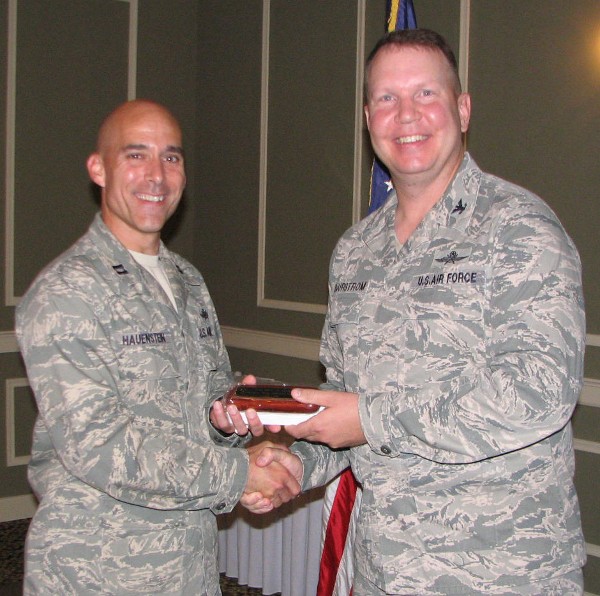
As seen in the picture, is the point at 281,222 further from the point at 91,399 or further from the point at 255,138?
the point at 91,399

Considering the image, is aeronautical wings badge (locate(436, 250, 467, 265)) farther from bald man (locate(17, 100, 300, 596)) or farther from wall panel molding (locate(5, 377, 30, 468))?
wall panel molding (locate(5, 377, 30, 468))

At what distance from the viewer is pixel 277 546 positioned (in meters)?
3.49

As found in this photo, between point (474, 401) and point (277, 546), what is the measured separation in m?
2.22

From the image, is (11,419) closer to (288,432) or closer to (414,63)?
(288,432)

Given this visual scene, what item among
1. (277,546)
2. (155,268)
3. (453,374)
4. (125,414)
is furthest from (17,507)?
(453,374)

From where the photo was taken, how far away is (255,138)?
5121 mm

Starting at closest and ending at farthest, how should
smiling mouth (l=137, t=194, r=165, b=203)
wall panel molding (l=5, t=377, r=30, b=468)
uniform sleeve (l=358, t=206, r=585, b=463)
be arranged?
uniform sleeve (l=358, t=206, r=585, b=463) → smiling mouth (l=137, t=194, r=165, b=203) → wall panel molding (l=5, t=377, r=30, b=468)

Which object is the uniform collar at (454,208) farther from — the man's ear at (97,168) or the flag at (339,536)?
the flag at (339,536)

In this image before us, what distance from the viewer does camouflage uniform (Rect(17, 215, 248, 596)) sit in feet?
5.83

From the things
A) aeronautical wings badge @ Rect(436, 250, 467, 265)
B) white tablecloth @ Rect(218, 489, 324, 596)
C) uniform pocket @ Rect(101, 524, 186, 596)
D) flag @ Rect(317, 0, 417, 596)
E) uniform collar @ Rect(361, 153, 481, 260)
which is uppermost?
uniform collar @ Rect(361, 153, 481, 260)

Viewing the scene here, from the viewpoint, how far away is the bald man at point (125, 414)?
1.78 metres

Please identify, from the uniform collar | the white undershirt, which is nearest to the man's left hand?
the uniform collar

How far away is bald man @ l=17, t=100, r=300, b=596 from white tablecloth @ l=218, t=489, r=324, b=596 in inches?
48.5

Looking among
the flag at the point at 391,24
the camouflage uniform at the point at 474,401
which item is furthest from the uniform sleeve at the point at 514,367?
the flag at the point at 391,24
